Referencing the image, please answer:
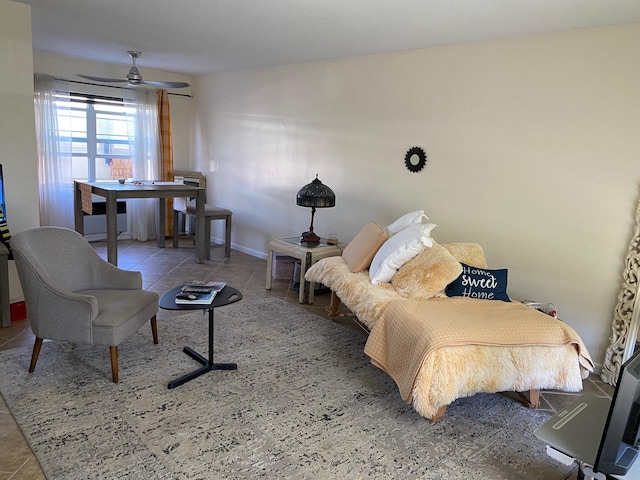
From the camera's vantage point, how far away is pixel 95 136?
240 inches

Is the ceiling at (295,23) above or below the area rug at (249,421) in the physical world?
above

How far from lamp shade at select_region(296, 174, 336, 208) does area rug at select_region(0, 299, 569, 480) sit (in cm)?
151

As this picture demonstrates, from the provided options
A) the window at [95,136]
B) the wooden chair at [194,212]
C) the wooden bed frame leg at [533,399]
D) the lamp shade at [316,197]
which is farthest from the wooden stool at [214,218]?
the wooden bed frame leg at [533,399]

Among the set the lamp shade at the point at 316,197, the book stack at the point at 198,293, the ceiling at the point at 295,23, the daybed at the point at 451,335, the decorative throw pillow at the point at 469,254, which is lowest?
the daybed at the point at 451,335

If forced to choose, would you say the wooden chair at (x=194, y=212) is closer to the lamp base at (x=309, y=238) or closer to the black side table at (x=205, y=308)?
the lamp base at (x=309, y=238)

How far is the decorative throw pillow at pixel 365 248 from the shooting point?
361 centimetres

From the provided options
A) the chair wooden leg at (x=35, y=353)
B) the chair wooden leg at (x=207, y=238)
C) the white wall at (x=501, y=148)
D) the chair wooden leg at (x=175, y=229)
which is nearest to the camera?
the chair wooden leg at (x=35, y=353)

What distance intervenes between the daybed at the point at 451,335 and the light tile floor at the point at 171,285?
1.28 ft

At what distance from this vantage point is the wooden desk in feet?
15.3

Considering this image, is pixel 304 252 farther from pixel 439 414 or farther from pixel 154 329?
pixel 439 414

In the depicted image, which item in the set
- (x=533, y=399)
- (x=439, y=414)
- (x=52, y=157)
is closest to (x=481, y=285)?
(x=533, y=399)

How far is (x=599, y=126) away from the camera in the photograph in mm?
2986

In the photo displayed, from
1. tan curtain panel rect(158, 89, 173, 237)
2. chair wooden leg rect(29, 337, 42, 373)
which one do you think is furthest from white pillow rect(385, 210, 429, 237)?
tan curtain panel rect(158, 89, 173, 237)

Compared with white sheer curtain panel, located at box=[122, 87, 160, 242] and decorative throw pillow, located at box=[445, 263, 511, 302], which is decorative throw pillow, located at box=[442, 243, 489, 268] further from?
white sheer curtain panel, located at box=[122, 87, 160, 242]
